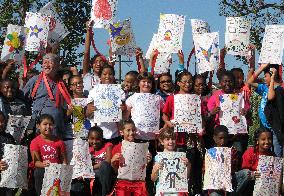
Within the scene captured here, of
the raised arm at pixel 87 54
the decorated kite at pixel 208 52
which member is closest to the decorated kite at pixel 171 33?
the decorated kite at pixel 208 52

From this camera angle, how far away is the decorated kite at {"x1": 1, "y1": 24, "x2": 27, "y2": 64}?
34.4 feet

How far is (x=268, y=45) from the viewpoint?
962 centimetres

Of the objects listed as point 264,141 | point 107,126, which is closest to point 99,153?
point 107,126

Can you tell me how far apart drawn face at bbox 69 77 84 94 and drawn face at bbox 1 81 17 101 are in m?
0.79

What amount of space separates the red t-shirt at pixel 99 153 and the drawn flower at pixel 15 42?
8.02 ft

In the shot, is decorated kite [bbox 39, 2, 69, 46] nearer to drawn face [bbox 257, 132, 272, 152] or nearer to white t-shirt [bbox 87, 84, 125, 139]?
white t-shirt [bbox 87, 84, 125, 139]

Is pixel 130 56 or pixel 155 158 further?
pixel 130 56

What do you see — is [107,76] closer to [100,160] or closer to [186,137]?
[100,160]

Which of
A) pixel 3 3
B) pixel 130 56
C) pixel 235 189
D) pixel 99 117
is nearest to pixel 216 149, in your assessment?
pixel 235 189

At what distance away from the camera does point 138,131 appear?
9.12m

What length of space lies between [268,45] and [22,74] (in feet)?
13.3

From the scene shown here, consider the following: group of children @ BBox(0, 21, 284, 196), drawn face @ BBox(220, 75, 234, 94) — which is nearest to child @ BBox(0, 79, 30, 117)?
group of children @ BBox(0, 21, 284, 196)

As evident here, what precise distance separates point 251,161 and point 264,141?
32 cm

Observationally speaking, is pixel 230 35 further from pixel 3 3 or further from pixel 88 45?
pixel 3 3
